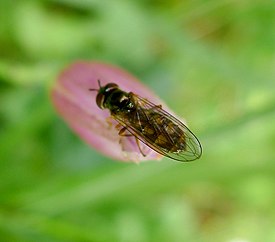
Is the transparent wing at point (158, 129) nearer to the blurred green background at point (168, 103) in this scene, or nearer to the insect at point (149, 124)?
the insect at point (149, 124)

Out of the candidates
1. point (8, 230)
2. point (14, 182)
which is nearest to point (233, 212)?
point (14, 182)

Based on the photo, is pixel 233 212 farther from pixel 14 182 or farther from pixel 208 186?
pixel 14 182

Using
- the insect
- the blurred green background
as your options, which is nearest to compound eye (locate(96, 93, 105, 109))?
the insect

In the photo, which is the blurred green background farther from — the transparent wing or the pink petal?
the transparent wing

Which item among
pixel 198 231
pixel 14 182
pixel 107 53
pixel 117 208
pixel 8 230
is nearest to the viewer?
pixel 8 230

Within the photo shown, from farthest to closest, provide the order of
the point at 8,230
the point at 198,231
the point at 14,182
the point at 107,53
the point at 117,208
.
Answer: the point at 198,231 < the point at 117,208 < the point at 107,53 < the point at 14,182 < the point at 8,230

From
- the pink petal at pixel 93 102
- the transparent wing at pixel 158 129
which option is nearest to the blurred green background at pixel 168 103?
the pink petal at pixel 93 102
